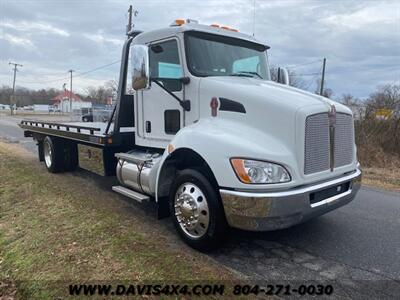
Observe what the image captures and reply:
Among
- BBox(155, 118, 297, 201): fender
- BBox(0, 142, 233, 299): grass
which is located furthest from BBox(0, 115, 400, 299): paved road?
BBox(155, 118, 297, 201): fender

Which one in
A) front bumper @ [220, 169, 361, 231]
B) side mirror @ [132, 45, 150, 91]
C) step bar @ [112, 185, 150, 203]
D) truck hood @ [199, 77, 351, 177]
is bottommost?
step bar @ [112, 185, 150, 203]

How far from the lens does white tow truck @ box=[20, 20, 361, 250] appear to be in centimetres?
347

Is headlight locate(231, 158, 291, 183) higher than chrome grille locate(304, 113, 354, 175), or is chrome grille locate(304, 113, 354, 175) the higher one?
chrome grille locate(304, 113, 354, 175)

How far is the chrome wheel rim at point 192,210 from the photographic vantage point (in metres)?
3.87

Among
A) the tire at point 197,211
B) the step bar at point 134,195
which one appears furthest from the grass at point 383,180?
the step bar at point 134,195

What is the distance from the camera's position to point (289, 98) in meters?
3.76

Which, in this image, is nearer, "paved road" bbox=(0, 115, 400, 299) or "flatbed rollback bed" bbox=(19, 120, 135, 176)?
"paved road" bbox=(0, 115, 400, 299)

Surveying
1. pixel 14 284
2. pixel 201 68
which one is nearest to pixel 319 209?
pixel 201 68

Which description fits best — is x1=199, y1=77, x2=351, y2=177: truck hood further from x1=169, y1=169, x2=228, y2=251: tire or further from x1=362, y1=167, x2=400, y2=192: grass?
x1=362, y1=167, x2=400, y2=192: grass

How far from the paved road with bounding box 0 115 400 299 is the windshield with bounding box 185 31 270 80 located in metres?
2.14

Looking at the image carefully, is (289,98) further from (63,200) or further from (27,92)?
(27,92)

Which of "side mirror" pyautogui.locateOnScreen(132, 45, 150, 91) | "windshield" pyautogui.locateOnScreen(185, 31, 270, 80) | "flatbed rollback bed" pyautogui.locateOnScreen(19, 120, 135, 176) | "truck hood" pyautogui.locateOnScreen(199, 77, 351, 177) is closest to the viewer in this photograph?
"truck hood" pyautogui.locateOnScreen(199, 77, 351, 177)

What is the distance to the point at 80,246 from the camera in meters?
4.11

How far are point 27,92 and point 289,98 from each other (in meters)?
120
